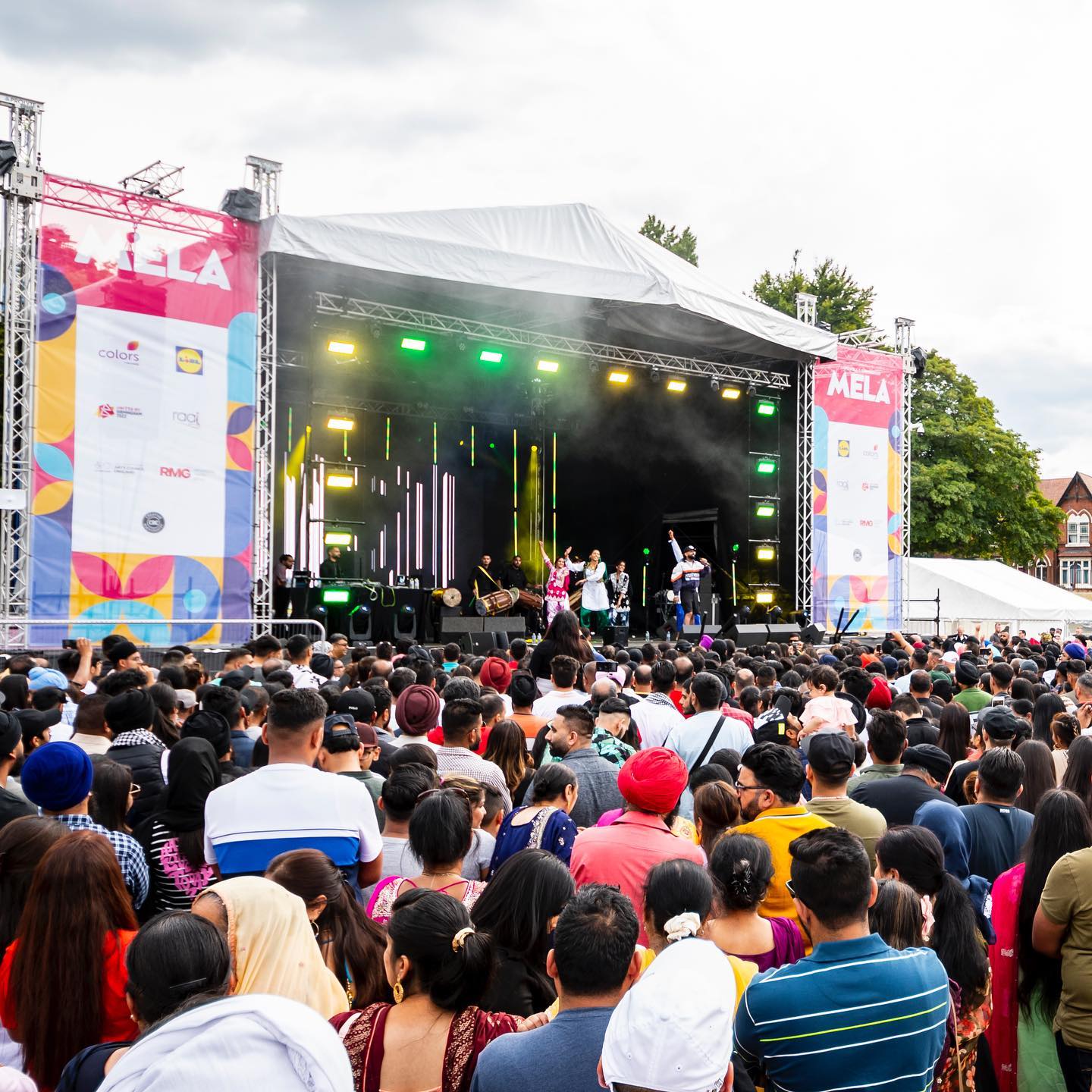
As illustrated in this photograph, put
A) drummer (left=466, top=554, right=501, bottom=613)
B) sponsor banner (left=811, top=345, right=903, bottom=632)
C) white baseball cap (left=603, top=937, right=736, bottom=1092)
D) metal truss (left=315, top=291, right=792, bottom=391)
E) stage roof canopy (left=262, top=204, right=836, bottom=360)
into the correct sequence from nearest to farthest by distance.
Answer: white baseball cap (left=603, top=937, right=736, bottom=1092) < stage roof canopy (left=262, top=204, right=836, bottom=360) < metal truss (left=315, top=291, right=792, bottom=391) < sponsor banner (left=811, top=345, right=903, bottom=632) < drummer (left=466, top=554, right=501, bottom=613)

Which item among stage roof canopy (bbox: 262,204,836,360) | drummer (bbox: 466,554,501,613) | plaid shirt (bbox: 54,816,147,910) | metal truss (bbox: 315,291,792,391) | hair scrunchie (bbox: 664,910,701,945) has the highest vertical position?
stage roof canopy (bbox: 262,204,836,360)

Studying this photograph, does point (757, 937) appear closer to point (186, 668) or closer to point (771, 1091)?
point (771, 1091)

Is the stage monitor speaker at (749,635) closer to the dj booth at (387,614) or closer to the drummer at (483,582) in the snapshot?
the dj booth at (387,614)

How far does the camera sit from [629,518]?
20.5 m

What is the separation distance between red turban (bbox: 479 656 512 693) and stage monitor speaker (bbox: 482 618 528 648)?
30.5 ft

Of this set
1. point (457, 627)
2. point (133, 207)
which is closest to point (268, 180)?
point (133, 207)

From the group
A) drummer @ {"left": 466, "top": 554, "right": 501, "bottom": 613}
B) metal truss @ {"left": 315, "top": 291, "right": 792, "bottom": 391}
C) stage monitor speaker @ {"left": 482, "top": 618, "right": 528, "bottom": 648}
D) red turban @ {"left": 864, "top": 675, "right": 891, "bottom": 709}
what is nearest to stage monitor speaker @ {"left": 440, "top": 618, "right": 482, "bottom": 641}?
stage monitor speaker @ {"left": 482, "top": 618, "right": 528, "bottom": 648}

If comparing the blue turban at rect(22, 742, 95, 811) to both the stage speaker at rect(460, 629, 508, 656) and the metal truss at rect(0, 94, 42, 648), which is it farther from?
the stage speaker at rect(460, 629, 508, 656)

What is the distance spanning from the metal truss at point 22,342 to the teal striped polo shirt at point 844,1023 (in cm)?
991

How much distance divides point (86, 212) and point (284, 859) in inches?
393

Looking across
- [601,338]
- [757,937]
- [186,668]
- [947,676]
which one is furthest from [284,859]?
[601,338]

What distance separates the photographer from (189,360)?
38.0 feet

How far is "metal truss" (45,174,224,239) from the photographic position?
10609 mm

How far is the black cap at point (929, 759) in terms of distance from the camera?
13.8ft
